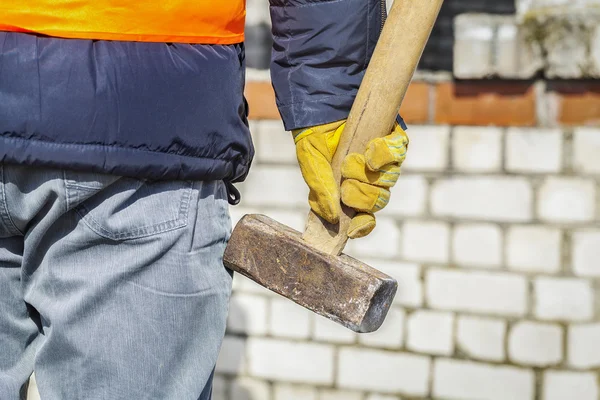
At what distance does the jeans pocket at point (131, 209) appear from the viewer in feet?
4.49

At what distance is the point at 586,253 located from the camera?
3102 mm

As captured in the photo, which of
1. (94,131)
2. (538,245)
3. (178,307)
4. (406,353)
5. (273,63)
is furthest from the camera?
(406,353)

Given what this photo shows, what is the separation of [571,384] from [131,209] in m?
2.34

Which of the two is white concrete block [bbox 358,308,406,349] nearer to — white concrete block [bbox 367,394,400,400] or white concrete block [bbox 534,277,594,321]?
white concrete block [bbox 367,394,400,400]

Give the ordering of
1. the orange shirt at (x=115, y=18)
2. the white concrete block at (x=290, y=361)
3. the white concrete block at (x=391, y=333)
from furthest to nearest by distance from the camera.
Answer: the white concrete block at (x=290, y=361), the white concrete block at (x=391, y=333), the orange shirt at (x=115, y=18)

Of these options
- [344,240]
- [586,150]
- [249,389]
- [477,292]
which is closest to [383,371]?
[477,292]

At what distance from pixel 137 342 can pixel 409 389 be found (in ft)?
7.14

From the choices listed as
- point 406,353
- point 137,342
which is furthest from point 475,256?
point 137,342

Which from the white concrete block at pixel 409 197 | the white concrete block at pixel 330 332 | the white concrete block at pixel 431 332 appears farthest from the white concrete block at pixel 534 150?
the white concrete block at pixel 330 332

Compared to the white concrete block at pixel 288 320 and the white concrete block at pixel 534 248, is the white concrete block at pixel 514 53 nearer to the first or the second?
the white concrete block at pixel 534 248

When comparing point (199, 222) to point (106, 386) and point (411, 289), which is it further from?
point (411, 289)

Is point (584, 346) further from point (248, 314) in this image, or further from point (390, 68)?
point (390, 68)

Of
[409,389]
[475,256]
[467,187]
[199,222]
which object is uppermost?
[199,222]

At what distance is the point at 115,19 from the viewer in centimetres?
133
